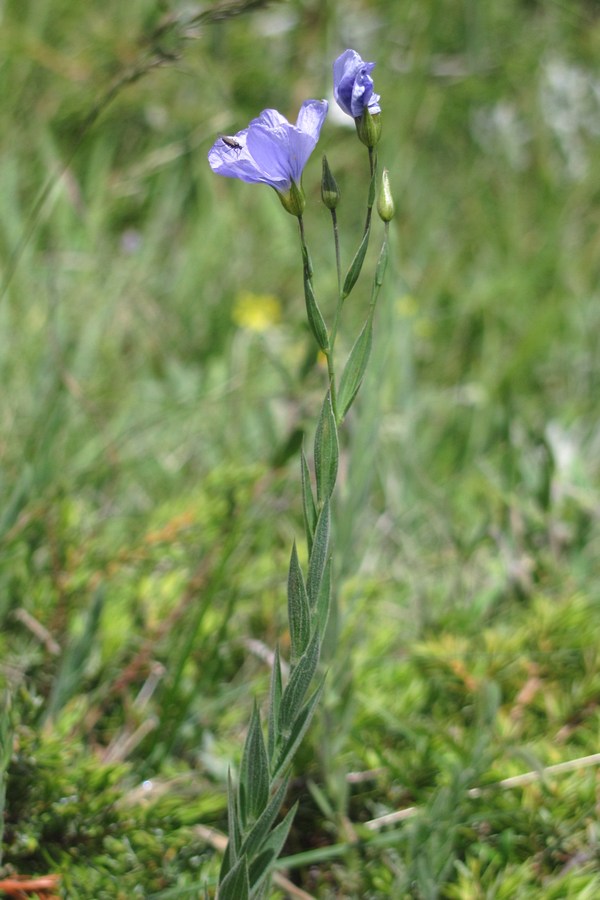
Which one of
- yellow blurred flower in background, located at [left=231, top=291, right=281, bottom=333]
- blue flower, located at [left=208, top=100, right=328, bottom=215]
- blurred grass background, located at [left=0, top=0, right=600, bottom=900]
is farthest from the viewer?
yellow blurred flower in background, located at [left=231, top=291, right=281, bottom=333]

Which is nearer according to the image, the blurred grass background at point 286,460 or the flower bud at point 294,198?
the flower bud at point 294,198

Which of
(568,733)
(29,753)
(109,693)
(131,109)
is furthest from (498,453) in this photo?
(131,109)

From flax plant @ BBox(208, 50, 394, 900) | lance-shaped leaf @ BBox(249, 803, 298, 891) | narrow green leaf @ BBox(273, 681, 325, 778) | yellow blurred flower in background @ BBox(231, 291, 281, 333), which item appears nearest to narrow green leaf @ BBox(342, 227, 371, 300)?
flax plant @ BBox(208, 50, 394, 900)

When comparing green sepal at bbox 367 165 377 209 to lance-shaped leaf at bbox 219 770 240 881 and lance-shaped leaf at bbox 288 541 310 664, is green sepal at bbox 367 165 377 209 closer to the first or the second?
lance-shaped leaf at bbox 288 541 310 664

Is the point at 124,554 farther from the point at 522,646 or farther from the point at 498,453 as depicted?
the point at 498,453

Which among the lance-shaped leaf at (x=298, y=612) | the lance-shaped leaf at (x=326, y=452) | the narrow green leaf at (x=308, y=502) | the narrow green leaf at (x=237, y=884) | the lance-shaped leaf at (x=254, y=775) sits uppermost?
the lance-shaped leaf at (x=326, y=452)

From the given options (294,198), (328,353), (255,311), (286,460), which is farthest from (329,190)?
(255,311)

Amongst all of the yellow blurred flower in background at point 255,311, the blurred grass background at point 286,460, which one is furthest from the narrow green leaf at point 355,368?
the yellow blurred flower in background at point 255,311

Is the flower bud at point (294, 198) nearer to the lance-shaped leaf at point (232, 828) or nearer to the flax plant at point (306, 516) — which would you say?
the flax plant at point (306, 516)

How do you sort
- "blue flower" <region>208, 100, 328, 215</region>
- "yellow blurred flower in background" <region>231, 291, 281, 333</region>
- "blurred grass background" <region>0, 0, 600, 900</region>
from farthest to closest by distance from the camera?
1. "yellow blurred flower in background" <region>231, 291, 281, 333</region>
2. "blurred grass background" <region>0, 0, 600, 900</region>
3. "blue flower" <region>208, 100, 328, 215</region>
